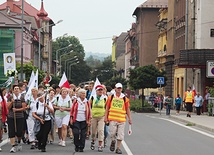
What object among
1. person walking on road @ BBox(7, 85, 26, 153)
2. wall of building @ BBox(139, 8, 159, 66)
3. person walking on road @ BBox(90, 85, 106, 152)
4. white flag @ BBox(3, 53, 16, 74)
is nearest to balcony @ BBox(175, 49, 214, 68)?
white flag @ BBox(3, 53, 16, 74)

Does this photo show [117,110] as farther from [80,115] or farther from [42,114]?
[42,114]

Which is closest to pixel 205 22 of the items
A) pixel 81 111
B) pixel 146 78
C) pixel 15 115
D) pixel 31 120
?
pixel 146 78

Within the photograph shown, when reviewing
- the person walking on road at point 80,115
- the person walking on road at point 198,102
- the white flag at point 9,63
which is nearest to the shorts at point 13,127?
the person walking on road at point 80,115

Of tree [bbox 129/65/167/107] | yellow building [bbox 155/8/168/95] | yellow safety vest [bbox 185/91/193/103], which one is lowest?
yellow safety vest [bbox 185/91/193/103]

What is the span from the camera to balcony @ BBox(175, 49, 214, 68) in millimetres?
49875

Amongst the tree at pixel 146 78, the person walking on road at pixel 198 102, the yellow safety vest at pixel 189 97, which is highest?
the tree at pixel 146 78

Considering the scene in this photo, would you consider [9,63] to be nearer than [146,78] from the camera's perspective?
Yes

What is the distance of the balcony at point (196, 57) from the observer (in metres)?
49.9

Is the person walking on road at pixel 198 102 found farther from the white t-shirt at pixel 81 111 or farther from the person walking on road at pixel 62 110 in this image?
the white t-shirt at pixel 81 111

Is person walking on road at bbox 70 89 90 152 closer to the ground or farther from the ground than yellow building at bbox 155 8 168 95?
closer to the ground

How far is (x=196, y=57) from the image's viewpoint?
50.3 meters

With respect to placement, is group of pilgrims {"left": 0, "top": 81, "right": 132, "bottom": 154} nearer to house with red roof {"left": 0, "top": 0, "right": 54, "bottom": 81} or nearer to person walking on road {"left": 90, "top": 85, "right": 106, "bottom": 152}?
person walking on road {"left": 90, "top": 85, "right": 106, "bottom": 152}

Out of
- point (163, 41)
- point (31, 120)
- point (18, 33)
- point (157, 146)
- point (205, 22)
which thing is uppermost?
point (18, 33)

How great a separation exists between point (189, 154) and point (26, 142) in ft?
18.5
